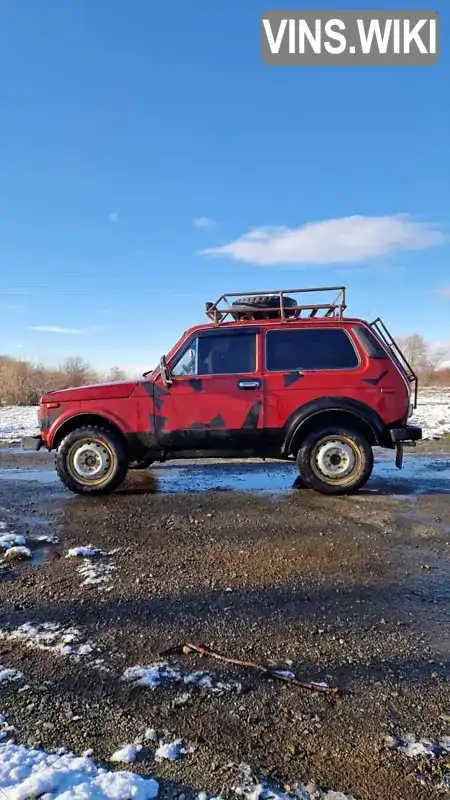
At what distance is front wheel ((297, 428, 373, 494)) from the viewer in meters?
5.81

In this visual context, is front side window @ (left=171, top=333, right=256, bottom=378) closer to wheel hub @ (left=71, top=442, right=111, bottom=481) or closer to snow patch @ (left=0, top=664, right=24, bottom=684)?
wheel hub @ (left=71, top=442, right=111, bottom=481)

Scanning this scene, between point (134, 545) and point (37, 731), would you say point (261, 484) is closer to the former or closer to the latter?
point (134, 545)

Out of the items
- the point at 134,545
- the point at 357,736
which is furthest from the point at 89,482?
the point at 357,736

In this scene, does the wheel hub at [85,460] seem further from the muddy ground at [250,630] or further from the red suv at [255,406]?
the muddy ground at [250,630]

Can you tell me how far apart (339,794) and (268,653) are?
2.84 ft

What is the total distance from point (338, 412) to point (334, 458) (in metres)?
0.56

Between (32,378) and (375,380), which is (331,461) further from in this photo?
(32,378)

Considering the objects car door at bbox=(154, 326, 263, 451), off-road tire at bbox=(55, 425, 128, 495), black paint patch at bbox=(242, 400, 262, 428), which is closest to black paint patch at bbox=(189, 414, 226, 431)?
car door at bbox=(154, 326, 263, 451)

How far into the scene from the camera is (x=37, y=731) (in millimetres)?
1893

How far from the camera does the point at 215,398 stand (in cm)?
594

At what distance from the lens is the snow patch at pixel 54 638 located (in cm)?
248

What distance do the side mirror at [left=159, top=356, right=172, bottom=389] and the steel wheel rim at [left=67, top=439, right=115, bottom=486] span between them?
3.53 feet

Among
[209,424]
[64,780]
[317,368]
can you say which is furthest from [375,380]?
[64,780]

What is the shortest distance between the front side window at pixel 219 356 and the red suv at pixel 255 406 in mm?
13
